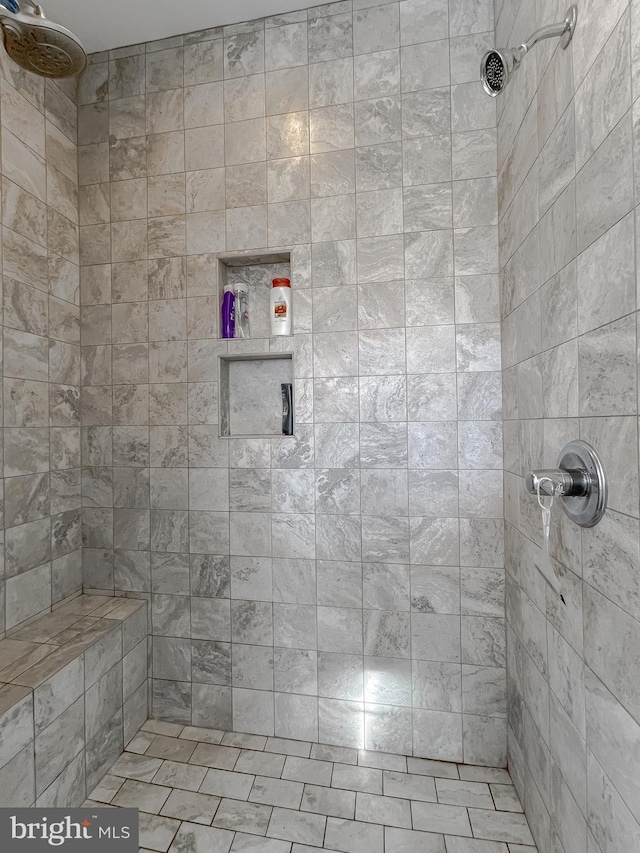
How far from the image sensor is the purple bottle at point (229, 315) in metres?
1.63

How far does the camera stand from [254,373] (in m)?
1.71

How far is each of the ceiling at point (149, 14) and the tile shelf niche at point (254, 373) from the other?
0.89m

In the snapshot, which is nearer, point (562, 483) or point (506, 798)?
point (562, 483)

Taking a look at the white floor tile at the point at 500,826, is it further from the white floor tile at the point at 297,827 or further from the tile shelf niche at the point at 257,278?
the tile shelf niche at the point at 257,278

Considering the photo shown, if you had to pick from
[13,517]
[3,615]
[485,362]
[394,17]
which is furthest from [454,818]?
[394,17]

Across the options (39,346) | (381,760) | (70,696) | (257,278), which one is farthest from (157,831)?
(257,278)

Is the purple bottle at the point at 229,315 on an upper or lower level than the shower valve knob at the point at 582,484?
upper

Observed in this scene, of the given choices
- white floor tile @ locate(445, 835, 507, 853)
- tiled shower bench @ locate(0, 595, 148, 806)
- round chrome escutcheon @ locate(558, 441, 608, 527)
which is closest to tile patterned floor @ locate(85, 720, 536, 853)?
white floor tile @ locate(445, 835, 507, 853)

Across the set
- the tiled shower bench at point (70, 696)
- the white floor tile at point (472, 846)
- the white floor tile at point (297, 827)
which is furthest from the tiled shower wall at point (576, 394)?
the tiled shower bench at point (70, 696)

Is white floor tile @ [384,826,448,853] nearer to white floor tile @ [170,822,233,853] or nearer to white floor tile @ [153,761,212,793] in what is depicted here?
white floor tile @ [170,822,233,853]

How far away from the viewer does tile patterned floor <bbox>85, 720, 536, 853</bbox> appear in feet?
3.86

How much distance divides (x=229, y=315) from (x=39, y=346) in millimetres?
713

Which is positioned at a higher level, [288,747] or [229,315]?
[229,315]

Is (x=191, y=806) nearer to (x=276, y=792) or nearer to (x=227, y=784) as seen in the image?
(x=227, y=784)
